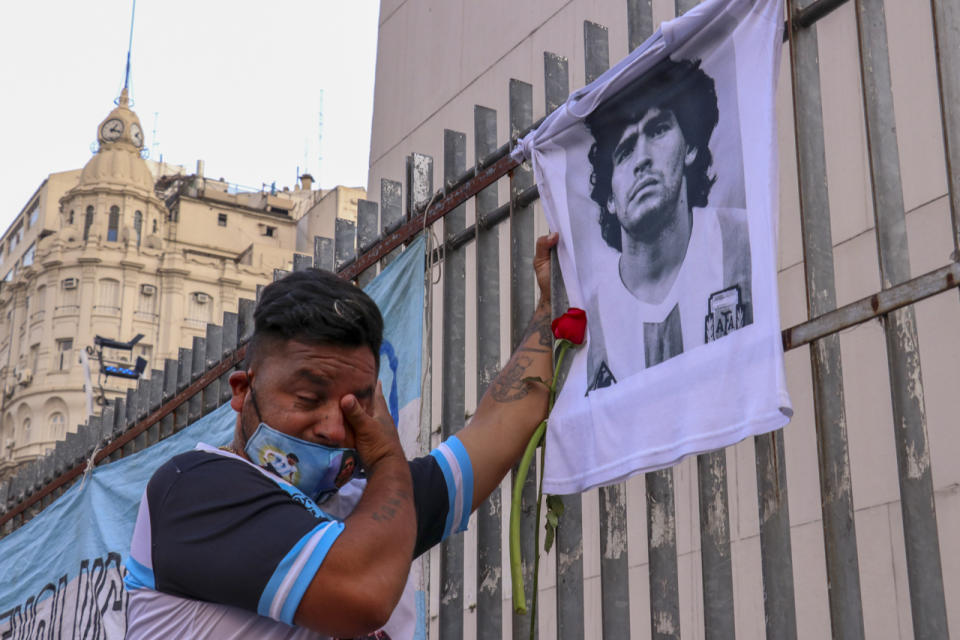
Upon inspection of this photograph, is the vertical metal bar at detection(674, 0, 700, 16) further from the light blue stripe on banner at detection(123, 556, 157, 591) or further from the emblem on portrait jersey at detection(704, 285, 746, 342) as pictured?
the light blue stripe on banner at detection(123, 556, 157, 591)

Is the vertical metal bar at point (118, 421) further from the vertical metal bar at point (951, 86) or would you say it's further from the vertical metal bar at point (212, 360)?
the vertical metal bar at point (951, 86)

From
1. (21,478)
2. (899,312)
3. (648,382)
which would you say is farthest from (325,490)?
(21,478)

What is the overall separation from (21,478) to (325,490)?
628 centimetres

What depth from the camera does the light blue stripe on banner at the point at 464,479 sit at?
329 centimetres

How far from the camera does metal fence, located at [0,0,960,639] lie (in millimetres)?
2570

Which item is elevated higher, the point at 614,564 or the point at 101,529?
the point at 101,529

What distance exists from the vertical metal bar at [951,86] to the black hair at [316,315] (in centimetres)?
134

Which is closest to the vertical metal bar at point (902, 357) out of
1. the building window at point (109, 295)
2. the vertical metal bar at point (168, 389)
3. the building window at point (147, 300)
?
the vertical metal bar at point (168, 389)

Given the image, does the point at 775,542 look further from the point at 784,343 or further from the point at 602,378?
the point at 602,378

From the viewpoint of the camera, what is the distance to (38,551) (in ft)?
23.4

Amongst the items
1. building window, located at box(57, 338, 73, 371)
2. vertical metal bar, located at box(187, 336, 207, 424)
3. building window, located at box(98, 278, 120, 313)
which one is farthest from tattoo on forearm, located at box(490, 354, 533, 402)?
building window, located at box(98, 278, 120, 313)

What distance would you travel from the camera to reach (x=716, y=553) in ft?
9.75

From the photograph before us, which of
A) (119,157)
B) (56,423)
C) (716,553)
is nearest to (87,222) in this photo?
(119,157)

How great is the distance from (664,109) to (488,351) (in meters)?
1.17
